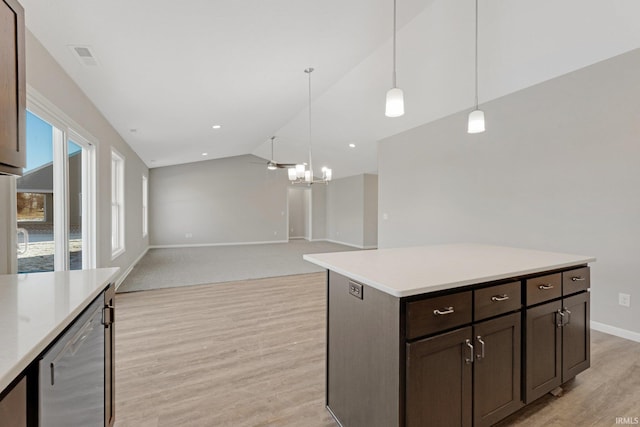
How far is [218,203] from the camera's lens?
9930 millimetres

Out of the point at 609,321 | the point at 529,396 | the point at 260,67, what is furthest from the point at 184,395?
the point at 609,321

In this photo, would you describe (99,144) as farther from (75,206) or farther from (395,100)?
(395,100)

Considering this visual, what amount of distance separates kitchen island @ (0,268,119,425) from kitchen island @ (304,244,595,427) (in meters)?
1.14

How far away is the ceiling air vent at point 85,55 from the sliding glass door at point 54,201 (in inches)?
22.3

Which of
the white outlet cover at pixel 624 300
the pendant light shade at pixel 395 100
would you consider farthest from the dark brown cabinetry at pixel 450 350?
the white outlet cover at pixel 624 300

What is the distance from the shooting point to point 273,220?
10.7m

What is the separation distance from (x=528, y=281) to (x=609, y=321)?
7.51ft

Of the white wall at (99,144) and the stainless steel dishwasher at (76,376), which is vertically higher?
the white wall at (99,144)

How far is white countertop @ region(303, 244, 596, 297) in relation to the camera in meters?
1.35

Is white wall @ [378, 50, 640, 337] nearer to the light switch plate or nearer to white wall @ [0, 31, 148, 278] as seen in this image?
the light switch plate

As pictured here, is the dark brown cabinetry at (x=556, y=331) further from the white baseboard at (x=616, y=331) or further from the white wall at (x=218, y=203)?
the white wall at (x=218, y=203)

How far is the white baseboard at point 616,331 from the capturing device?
282 centimetres

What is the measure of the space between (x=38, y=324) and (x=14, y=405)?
270mm

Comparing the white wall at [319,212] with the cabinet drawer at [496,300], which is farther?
the white wall at [319,212]
